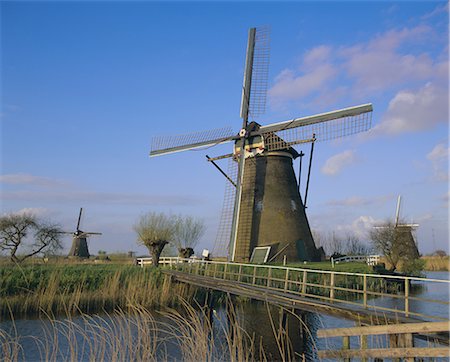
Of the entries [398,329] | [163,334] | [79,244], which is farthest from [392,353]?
[79,244]

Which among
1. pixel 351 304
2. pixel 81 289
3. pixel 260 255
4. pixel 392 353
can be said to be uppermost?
pixel 260 255

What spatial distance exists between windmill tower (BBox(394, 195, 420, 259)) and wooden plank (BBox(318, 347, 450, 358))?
26.5m

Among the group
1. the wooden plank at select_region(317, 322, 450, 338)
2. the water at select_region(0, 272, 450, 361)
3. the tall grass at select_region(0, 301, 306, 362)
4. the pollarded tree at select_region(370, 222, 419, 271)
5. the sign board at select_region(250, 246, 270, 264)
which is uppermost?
the pollarded tree at select_region(370, 222, 419, 271)

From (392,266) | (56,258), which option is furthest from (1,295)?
(392,266)

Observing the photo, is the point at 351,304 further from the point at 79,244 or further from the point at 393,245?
the point at 79,244

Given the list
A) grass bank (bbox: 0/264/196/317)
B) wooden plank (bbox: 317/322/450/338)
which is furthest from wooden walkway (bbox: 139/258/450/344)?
grass bank (bbox: 0/264/196/317)

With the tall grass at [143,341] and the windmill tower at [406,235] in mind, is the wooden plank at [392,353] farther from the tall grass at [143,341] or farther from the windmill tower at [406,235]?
the windmill tower at [406,235]

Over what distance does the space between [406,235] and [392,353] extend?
99.5 ft

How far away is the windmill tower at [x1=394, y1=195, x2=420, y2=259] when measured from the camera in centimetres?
2986

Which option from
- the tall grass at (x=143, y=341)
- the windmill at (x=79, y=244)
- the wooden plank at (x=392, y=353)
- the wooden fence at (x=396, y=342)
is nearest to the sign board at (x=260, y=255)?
the tall grass at (x=143, y=341)

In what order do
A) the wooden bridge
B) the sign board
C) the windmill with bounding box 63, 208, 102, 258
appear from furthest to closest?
the windmill with bounding box 63, 208, 102, 258, the sign board, the wooden bridge

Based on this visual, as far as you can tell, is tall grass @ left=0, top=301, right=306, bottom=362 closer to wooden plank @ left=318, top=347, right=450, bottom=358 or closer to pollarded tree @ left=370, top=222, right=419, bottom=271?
wooden plank @ left=318, top=347, right=450, bottom=358

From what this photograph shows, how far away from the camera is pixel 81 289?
510 inches

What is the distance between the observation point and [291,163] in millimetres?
19312
